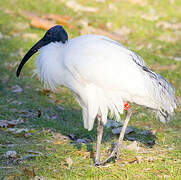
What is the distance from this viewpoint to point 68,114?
5.49m

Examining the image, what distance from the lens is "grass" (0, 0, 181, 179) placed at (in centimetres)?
371

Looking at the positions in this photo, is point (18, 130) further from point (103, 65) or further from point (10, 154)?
point (103, 65)

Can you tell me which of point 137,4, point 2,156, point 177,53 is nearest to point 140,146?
point 2,156

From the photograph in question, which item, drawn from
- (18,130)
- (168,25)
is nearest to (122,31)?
(168,25)

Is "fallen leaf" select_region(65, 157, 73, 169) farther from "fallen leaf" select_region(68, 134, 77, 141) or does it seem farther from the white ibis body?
"fallen leaf" select_region(68, 134, 77, 141)

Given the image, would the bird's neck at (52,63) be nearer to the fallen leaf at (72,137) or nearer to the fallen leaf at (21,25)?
the fallen leaf at (72,137)

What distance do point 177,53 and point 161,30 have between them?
52.1 inches

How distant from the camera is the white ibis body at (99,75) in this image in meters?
3.76

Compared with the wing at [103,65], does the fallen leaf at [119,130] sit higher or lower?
lower

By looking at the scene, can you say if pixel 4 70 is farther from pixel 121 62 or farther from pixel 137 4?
pixel 137 4

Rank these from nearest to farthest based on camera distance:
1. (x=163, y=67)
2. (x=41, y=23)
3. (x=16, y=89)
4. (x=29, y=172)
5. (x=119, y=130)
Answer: (x=29, y=172)
(x=119, y=130)
(x=16, y=89)
(x=163, y=67)
(x=41, y=23)

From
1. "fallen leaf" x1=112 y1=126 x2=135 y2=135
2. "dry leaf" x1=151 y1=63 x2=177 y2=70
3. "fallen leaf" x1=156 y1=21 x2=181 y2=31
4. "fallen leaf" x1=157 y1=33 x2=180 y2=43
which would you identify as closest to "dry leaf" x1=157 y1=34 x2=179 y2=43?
"fallen leaf" x1=157 y1=33 x2=180 y2=43

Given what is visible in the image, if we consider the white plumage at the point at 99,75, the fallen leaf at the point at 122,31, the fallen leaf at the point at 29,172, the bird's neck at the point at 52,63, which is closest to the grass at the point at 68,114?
the fallen leaf at the point at 29,172

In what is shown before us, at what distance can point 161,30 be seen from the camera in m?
9.19
